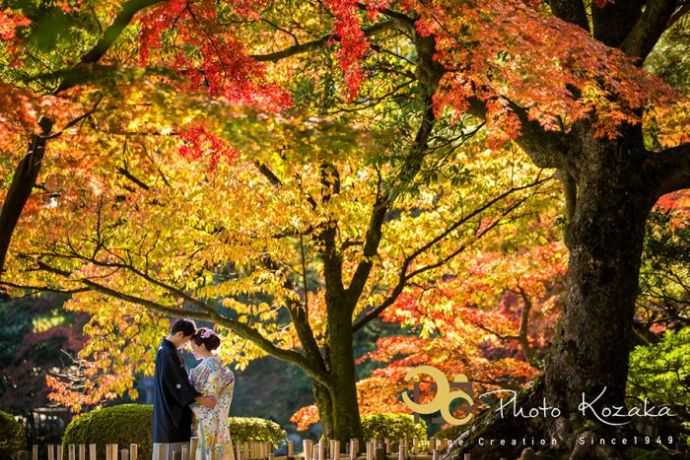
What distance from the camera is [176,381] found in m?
8.03

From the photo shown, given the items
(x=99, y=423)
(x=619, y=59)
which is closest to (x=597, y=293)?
(x=619, y=59)

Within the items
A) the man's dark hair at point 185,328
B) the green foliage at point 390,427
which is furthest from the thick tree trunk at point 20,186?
the green foliage at point 390,427

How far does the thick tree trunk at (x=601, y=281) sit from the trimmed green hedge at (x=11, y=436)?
6485 mm

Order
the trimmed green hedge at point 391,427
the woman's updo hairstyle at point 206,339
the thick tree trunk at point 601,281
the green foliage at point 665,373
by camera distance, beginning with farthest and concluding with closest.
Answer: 1. the trimmed green hedge at point 391,427
2. the green foliage at point 665,373
3. the woman's updo hairstyle at point 206,339
4. the thick tree trunk at point 601,281

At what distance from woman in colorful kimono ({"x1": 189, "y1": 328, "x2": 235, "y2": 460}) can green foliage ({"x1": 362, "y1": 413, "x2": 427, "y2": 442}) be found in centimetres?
442

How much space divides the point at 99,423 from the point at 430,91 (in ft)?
18.7

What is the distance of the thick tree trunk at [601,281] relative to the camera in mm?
7750

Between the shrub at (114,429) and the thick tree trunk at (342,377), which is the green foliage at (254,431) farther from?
the thick tree trunk at (342,377)

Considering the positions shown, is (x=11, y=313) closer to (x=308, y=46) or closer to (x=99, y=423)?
(x=99, y=423)

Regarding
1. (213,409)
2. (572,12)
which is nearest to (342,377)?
(213,409)

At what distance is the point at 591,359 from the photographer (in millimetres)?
7750

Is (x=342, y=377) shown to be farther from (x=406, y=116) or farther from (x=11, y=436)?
(x=11, y=436)

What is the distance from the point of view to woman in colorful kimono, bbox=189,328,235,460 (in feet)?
27.1

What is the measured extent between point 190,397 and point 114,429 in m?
3.43
